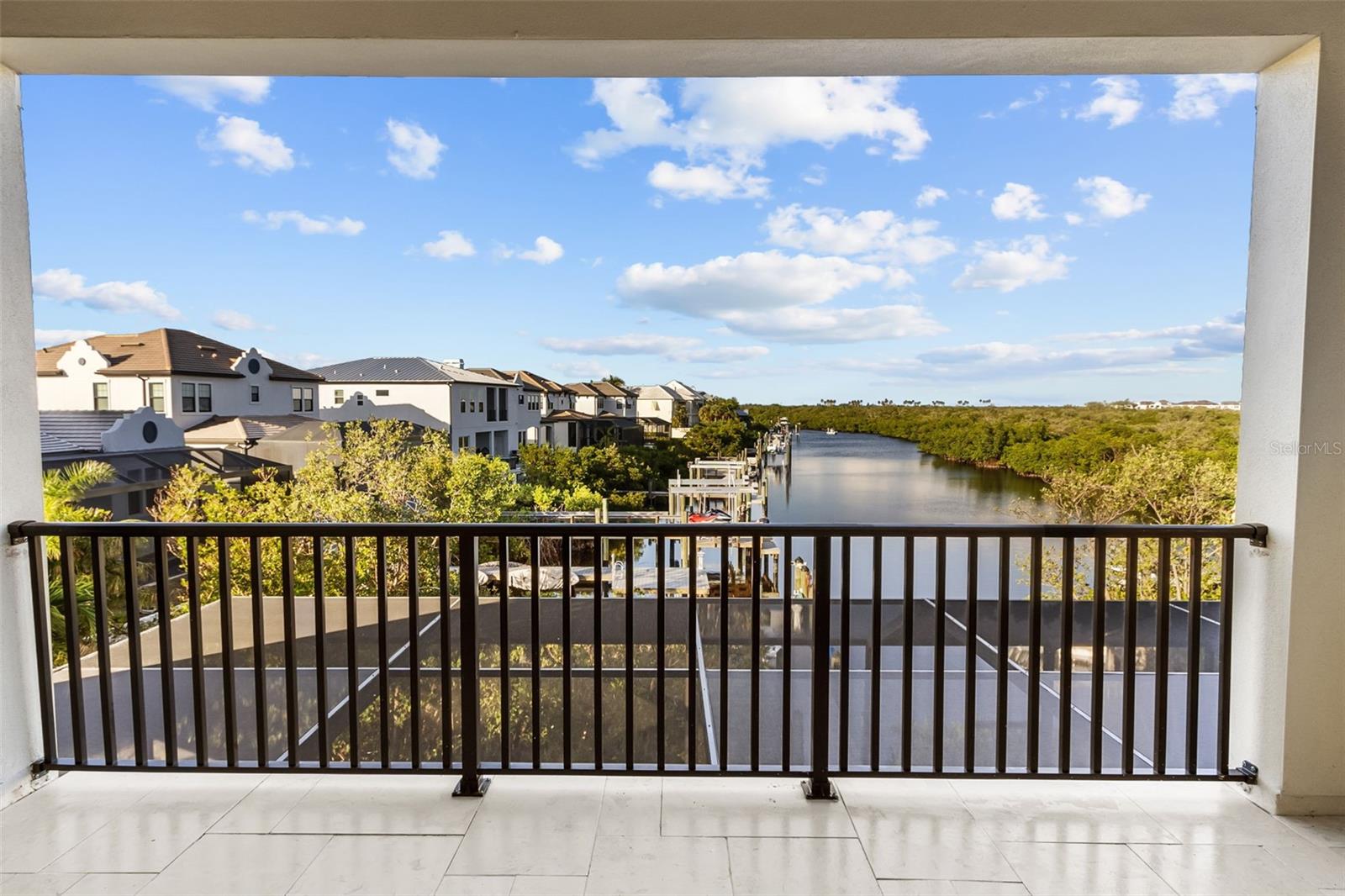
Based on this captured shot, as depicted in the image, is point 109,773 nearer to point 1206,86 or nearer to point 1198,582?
point 1198,582

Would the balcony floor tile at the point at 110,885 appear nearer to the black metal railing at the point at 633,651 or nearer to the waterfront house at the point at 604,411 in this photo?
the black metal railing at the point at 633,651

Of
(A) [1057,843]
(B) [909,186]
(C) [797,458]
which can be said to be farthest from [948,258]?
(A) [1057,843]

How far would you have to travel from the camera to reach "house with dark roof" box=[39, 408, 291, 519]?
9.22 ft

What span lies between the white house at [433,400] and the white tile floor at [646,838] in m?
3.17

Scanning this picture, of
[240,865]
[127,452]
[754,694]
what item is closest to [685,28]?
[754,694]

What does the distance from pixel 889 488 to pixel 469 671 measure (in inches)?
96.3

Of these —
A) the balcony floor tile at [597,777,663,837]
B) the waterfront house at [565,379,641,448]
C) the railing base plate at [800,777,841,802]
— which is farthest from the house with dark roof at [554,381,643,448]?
the railing base plate at [800,777,841,802]

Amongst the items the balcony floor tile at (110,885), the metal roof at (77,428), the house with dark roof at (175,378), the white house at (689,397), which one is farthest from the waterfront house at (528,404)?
the balcony floor tile at (110,885)

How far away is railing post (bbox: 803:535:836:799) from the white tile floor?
0.25 ft

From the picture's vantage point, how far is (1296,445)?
5.88 feet

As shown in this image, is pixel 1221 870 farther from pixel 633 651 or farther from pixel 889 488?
pixel 889 488

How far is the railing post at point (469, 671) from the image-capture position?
1.95m

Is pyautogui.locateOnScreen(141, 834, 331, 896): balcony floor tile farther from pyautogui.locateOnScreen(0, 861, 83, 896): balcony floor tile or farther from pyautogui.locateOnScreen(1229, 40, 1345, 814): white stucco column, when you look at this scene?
pyautogui.locateOnScreen(1229, 40, 1345, 814): white stucco column

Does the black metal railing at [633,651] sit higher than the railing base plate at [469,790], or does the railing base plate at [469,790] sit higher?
the black metal railing at [633,651]
